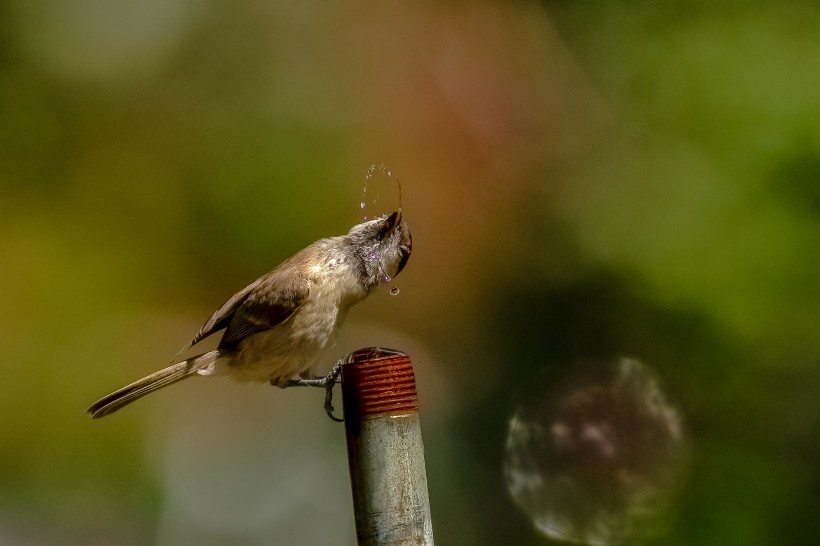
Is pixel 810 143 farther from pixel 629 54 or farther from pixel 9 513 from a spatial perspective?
pixel 9 513

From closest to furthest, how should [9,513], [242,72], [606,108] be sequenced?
[9,513] < [606,108] < [242,72]

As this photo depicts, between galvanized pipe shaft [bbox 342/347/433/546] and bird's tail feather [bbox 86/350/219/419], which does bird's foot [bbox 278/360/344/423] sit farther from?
galvanized pipe shaft [bbox 342/347/433/546]

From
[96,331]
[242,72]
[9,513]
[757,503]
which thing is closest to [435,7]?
[242,72]

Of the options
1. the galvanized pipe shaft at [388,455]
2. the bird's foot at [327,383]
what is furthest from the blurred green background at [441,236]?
the galvanized pipe shaft at [388,455]

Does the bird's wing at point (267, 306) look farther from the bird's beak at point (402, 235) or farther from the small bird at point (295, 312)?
the bird's beak at point (402, 235)

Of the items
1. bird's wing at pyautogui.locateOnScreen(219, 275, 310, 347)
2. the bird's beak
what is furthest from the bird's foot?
the bird's beak

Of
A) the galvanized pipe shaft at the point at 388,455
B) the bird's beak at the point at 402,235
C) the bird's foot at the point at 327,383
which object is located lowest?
the galvanized pipe shaft at the point at 388,455
